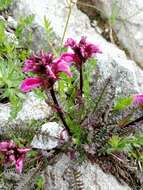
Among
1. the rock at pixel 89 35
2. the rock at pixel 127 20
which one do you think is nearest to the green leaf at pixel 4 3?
the rock at pixel 89 35

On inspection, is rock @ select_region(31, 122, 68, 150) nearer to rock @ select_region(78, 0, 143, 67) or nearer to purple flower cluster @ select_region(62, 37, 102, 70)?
purple flower cluster @ select_region(62, 37, 102, 70)

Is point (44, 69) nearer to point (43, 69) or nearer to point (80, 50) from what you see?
point (43, 69)

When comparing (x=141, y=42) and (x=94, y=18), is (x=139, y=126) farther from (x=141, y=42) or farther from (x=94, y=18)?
(x=94, y=18)

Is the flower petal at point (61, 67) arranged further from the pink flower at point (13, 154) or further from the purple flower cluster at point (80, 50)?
the pink flower at point (13, 154)

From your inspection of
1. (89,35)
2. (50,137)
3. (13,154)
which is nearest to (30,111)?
(50,137)

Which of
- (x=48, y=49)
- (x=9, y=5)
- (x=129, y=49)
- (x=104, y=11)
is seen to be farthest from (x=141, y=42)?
(x=9, y=5)

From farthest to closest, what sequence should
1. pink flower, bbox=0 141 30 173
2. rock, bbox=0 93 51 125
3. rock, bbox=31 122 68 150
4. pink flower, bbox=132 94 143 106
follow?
rock, bbox=0 93 51 125 < rock, bbox=31 122 68 150 < pink flower, bbox=132 94 143 106 < pink flower, bbox=0 141 30 173

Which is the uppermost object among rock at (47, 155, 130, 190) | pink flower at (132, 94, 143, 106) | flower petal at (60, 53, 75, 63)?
flower petal at (60, 53, 75, 63)

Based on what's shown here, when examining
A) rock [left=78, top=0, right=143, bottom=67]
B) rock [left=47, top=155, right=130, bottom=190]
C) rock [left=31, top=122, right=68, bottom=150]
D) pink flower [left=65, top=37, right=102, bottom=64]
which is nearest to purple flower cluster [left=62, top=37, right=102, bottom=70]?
pink flower [left=65, top=37, right=102, bottom=64]
